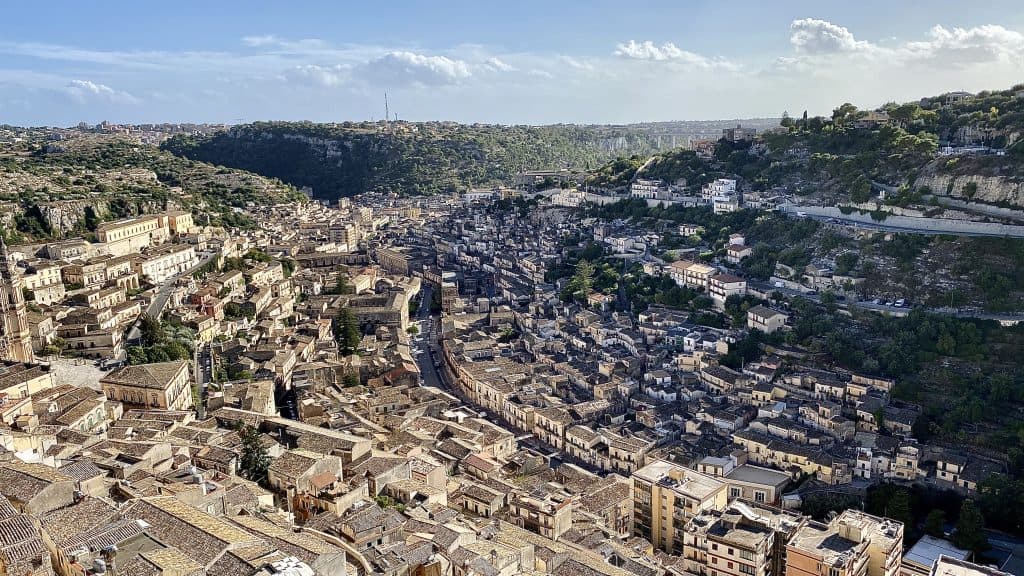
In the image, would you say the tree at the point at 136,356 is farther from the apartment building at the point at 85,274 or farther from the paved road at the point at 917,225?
the paved road at the point at 917,225

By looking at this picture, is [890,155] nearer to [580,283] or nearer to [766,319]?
[766,319]

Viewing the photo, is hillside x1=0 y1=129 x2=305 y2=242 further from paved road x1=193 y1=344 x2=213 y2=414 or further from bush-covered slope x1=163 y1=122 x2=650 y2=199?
bush-covered slope x1=163 y1=122 x2=650 y2=199

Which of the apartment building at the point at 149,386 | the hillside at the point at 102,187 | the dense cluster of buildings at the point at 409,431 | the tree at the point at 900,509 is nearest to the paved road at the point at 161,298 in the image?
the dense cluster of buildings at the point at 409,431

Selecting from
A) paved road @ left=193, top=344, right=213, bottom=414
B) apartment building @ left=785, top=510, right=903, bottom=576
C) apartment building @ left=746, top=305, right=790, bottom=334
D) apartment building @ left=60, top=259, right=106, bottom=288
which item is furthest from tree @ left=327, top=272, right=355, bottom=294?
apartment building @ left=785, top=510, right=903, bottom=576

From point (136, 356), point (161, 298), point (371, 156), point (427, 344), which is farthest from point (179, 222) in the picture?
point (371, 156)

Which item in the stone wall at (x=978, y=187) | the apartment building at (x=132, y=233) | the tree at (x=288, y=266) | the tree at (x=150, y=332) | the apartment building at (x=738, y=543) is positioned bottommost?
the apartment building at (x=738, y=543)

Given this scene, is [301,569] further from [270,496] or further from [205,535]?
[270,496]
